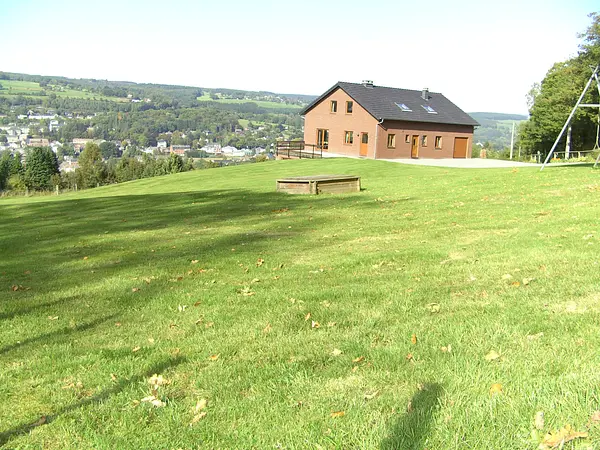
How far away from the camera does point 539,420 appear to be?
3.30 meters

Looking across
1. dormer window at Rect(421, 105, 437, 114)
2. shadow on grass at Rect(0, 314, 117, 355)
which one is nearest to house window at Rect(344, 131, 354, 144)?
dormer window at Rect(421, 105, 437, 114)

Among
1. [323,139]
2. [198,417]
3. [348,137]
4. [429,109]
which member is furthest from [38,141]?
[198,417]

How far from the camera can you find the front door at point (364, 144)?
4892 cm

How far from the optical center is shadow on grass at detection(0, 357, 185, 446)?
12.6 feet

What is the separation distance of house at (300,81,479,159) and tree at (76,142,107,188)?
5466cm

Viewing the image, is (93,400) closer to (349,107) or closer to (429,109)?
(349,107)

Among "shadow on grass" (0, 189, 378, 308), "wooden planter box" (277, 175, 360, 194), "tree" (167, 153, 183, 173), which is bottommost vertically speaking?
"tree" (167, 153, 183, 173)

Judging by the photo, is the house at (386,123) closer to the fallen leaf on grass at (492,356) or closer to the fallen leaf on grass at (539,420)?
the fallen leaf on grass at (492,356)

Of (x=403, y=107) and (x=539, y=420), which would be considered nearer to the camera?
(x=539, y=420)

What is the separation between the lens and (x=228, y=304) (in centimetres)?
659

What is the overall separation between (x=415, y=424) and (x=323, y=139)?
169 ft

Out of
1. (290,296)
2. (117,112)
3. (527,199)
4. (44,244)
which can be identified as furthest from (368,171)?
(117,112)

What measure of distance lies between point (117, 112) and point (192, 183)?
163543 millimetres

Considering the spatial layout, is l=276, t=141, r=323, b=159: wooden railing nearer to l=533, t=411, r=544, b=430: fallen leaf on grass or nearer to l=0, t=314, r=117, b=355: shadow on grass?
l=0, t=314, r=117, b=355: shadow on grass
